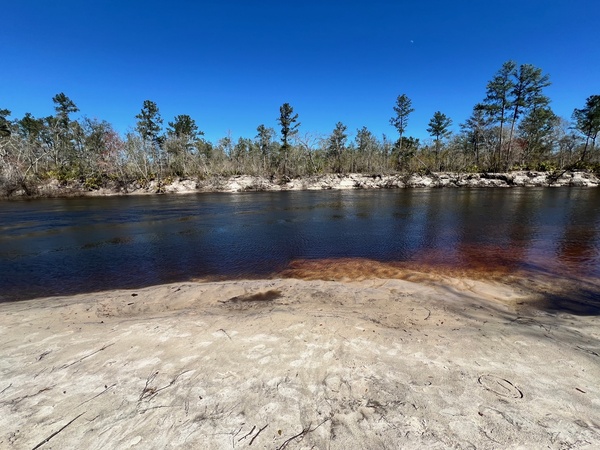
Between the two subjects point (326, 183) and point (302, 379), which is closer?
point (302, 379)

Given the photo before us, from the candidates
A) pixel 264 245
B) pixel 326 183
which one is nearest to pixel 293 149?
pixel 326 183

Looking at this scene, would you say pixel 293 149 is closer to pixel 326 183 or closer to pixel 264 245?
pixel 326 183

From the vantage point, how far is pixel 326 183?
2260 inches

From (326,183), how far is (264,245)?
45131 millimetres

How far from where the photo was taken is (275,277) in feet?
31.1

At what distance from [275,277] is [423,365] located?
635 centimetres

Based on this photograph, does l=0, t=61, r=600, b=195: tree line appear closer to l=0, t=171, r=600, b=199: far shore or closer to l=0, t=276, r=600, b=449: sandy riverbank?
l=0, t=171, r=600, b=199: far shore

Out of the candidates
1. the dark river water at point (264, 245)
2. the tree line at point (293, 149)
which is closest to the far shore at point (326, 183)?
the tree line at point (293, 149)

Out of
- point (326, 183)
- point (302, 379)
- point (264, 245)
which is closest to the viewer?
point (302, 379)

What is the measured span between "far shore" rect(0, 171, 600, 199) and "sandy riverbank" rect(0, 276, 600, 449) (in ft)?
166

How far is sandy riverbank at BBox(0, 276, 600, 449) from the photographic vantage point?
8.40 feet

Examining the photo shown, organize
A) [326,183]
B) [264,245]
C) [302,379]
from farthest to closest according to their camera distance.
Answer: [326,183], [264,245], [302,379]

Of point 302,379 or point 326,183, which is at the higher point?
point 326,183

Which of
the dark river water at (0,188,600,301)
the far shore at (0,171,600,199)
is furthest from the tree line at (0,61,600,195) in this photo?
the dark river water at (0,188,600,301)
